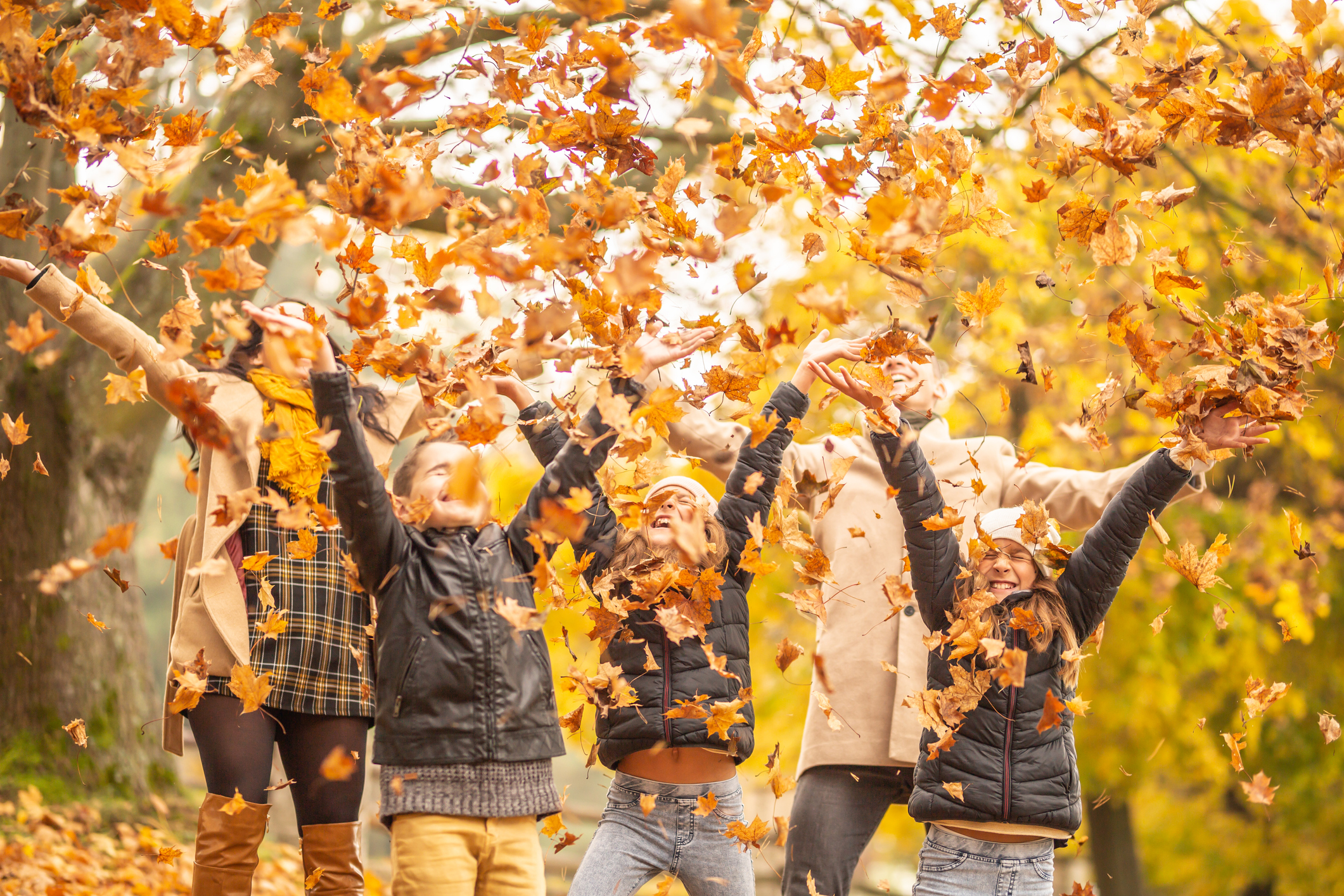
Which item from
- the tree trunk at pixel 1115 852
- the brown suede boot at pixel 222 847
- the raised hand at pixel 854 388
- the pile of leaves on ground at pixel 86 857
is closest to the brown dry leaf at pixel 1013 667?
the raised hand at pixel 854 388

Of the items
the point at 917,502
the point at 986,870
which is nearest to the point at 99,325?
the point at 917,502

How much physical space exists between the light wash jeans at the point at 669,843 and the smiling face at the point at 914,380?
1231mm

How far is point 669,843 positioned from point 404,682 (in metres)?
0.81

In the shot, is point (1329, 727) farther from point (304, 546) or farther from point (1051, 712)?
point (304, 546)

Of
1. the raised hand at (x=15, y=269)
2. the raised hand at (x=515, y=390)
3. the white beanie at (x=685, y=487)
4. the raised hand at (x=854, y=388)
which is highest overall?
the raised hand at (x=15, y=269)

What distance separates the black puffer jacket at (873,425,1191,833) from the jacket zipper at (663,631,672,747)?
636mm

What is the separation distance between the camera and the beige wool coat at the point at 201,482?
2822 mm

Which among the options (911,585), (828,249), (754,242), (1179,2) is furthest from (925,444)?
(828,249)

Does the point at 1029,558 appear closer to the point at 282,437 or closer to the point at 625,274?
the point at 625,274

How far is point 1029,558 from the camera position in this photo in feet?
9.52

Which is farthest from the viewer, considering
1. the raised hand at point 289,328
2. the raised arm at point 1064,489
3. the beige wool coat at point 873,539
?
the raised arm at point 1064,489

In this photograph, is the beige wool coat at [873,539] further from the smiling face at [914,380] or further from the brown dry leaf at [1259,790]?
the brown dry leaf at [1259,790]

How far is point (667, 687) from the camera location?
2881 mm

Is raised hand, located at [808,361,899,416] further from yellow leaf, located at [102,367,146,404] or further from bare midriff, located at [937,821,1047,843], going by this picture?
yellow leaf, located at [102,367,146,404]
